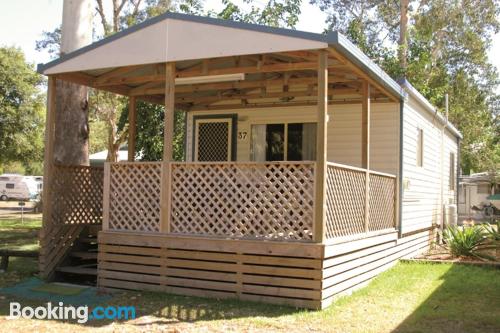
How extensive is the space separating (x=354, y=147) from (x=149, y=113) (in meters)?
8.40

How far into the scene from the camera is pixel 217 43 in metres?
7.41

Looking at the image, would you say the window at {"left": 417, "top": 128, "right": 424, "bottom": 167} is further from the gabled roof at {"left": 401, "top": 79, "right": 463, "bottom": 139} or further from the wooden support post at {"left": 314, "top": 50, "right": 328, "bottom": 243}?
the wooden support post at {"left": 314, "top": 50, "right": 328, "bottom": 243}

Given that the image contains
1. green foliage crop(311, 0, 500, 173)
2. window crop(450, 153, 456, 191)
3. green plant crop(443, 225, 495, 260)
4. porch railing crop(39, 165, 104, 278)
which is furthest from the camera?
green foliage crop(311, 0, 500, 173)

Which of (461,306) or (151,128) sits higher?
(151,128)

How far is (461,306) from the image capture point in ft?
24.0

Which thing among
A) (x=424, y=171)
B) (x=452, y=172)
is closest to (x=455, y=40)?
(x=452, y=172)

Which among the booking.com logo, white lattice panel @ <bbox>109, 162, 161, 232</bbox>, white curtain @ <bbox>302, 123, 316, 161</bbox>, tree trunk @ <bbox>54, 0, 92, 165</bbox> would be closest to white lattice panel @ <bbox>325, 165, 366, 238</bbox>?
white lattice panel @ <bbox>109, 162, 161, 232</bbox>

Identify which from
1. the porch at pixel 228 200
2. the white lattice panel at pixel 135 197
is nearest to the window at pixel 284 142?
the porch at pixel 228 200

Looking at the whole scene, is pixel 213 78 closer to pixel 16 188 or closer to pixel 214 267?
pixel 214 267

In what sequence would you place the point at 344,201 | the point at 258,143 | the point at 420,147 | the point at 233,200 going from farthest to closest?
the point at 420,147, the point at 258,143, the point at 233,200, the point at 344,201

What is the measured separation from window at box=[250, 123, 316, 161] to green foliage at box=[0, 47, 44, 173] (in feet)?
65.3

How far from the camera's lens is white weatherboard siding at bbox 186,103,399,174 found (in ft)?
35.8

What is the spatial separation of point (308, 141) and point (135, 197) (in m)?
4.79

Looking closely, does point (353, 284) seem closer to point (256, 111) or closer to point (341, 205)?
point (341, 205)
